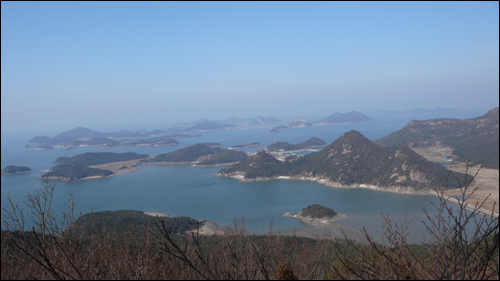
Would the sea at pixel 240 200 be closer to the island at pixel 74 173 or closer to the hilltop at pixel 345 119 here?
the island at pixel 74 173

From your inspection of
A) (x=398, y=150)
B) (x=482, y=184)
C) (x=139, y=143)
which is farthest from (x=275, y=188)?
(x=139, y=143)

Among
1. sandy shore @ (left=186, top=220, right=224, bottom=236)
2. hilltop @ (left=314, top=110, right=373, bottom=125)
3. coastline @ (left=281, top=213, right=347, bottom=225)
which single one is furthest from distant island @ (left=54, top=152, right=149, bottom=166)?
hilltop @ (left=314, top=110, right=373, bottom=125)

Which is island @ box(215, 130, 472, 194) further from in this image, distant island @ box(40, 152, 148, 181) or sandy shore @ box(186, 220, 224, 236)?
distant island @ box(40, 152, 148, 181)

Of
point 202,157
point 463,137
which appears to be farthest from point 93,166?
point 463,137

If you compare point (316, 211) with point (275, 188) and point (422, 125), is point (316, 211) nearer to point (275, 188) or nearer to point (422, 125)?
point (275, 188)

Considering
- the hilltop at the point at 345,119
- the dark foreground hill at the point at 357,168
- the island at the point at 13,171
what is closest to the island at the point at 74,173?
the island at the point at 13,171
